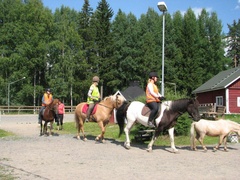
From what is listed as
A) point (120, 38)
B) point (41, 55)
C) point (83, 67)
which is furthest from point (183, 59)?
point (41, 55)

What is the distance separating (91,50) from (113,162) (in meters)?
51.9

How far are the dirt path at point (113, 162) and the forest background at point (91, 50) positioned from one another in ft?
142

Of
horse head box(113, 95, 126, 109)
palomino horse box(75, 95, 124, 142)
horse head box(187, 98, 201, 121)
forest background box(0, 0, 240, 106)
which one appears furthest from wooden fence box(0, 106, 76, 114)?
horse head box(187, 98, 201, 121)

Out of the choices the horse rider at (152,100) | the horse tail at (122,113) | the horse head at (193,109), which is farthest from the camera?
the horse tail at (122,113)

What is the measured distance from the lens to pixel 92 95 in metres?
14.0

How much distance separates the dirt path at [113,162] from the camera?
7582mm

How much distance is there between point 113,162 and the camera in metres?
9.20

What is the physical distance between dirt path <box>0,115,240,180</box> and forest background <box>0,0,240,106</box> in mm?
43150

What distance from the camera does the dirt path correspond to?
24.9 feet

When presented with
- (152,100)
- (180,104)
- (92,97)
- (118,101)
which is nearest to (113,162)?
(152,100)

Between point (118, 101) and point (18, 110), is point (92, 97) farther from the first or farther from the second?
point (18, 110)

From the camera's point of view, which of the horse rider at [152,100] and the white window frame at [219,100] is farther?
the white window frame at [219,100]

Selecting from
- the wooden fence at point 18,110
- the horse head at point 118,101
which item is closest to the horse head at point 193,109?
the horse head at point 118,101

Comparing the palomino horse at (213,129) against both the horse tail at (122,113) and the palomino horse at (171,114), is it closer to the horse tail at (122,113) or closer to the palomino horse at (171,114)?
the palomino horse at (171,114)
